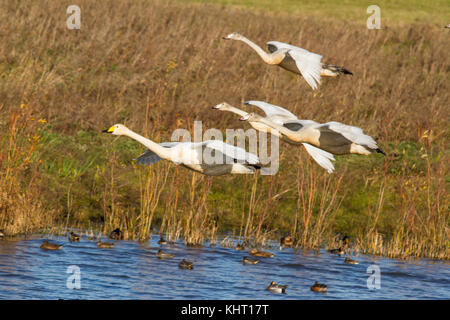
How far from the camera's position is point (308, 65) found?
10.3m

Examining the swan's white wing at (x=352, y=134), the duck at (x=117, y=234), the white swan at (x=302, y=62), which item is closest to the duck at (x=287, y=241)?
the duck at (x=117, y=234)

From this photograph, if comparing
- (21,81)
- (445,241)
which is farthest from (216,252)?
(21,81)

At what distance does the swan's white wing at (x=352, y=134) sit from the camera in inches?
394

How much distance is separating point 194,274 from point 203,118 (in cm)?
805

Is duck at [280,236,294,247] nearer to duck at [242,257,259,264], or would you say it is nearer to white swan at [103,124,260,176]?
duck at [242,257,259,264]

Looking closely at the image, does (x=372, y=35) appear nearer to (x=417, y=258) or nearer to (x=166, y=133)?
(x=166, y=133)

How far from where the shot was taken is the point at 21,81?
1978 centimetres

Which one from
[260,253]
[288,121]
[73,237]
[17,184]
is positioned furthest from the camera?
[73,237]

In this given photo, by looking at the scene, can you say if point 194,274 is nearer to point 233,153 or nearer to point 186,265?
point 186,265

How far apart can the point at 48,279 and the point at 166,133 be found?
7.03m

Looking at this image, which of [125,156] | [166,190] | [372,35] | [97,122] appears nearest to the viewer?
[166,190]

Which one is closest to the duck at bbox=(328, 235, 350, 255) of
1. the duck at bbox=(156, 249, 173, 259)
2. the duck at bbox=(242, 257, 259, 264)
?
the duck at bbox=(242, 257, 259, 264)

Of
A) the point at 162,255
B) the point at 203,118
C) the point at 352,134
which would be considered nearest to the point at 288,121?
the point at 352,134

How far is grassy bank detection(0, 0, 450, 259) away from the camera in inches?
548
